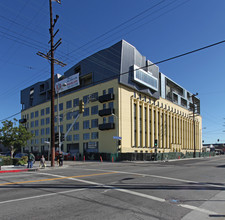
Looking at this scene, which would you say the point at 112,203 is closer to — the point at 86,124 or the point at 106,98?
the point at 106,98

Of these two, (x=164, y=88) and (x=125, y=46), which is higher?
(x=125, y=46)

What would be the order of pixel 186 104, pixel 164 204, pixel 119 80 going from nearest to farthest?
pixel 164 204 → pixel 119 80 → pixel 186 104

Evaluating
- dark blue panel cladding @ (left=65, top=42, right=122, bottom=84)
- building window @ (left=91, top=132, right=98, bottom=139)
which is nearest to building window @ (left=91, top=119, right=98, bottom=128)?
building window @ (left=91, top=132, right=98, bottom=139)

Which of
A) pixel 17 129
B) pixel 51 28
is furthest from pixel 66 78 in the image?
pixel 51 28

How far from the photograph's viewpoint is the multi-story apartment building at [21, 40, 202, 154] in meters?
40.5

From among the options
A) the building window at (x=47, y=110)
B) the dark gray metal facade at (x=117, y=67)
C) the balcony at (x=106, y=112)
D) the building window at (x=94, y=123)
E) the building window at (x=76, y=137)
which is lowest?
the building window at (x=76, y=137)

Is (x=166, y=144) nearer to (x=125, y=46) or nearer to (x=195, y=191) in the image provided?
(x=125, y=46)

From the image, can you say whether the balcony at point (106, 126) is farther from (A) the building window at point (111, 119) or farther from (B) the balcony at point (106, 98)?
(B) the balcony at point (106, 98)

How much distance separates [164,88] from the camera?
2255 inches

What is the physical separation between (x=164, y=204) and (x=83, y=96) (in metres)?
42.0

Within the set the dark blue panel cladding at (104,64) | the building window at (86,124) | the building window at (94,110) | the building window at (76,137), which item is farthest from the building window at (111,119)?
the building window at (76,137)

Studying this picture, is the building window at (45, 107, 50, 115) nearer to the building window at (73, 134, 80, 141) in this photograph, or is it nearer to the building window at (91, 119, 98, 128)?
the building window at (73, 134, 80, 141)

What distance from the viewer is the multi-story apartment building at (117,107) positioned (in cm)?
4053

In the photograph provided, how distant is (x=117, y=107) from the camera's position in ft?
130
